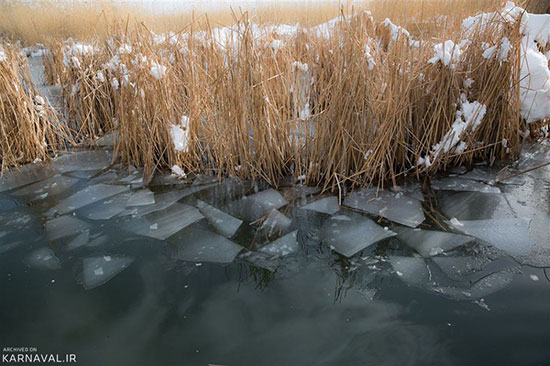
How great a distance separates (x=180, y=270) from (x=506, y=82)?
2091 millimetres

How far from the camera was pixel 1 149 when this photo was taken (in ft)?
8.23

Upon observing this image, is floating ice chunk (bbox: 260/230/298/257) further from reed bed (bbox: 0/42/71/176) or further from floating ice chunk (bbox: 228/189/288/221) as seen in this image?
reed bed (bbox: 0/42/71/176)

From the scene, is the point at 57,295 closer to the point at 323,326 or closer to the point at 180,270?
the point at 180,270

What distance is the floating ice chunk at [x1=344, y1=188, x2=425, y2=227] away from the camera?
5.83ft

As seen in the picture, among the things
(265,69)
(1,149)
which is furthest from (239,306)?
(1,149)

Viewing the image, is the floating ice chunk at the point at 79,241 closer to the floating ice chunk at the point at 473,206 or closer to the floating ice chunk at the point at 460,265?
the floating ice chunk at the point at 460,265

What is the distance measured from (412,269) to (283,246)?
1.83ft

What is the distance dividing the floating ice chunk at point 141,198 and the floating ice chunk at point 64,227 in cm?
27

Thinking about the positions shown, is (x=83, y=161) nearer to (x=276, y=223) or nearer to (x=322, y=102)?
(x=276, y=223)

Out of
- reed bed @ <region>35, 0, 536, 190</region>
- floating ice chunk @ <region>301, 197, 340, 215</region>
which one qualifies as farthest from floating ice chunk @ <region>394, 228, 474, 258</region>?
reed bed @ <region>35, 0, 536, 190</region>

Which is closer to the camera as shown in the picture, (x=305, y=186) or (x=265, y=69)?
(x=265, y=69)

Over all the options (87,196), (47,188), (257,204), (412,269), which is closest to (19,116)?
(47,188)

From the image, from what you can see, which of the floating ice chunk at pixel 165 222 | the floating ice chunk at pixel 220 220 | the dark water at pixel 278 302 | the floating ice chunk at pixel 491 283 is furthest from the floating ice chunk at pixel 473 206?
the floating ice chunk at pixel 165 222

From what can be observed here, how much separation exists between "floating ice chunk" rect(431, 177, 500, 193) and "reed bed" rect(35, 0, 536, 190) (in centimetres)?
11
